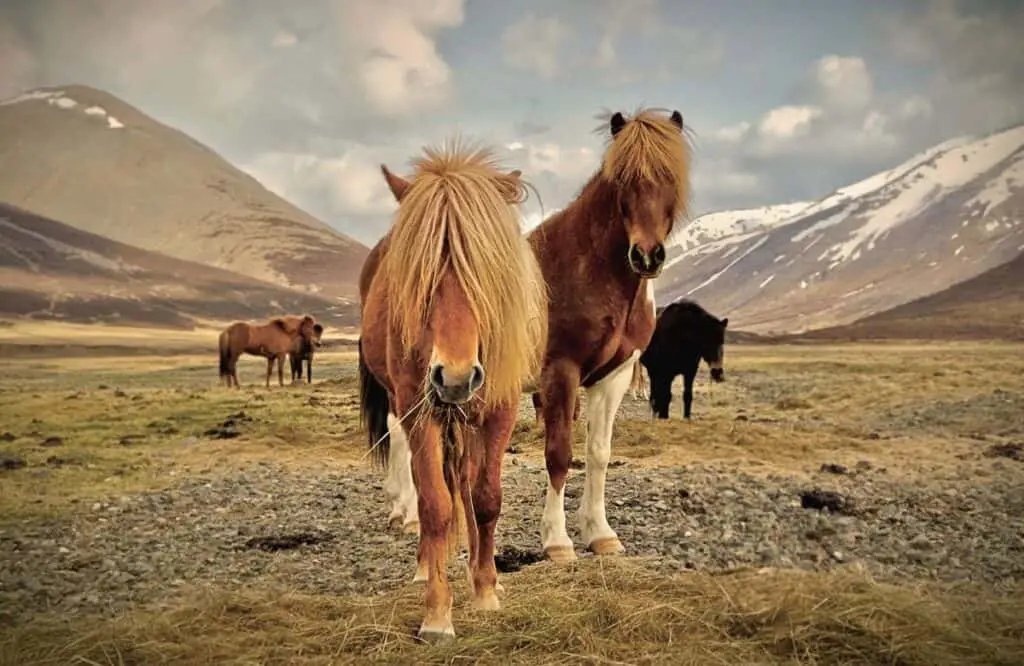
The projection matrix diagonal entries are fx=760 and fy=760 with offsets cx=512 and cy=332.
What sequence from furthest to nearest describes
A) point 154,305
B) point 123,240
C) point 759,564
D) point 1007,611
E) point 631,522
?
point 123,240
point 154,305
point 631,522
point 759,564
point 1007,611

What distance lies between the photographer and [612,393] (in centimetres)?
559

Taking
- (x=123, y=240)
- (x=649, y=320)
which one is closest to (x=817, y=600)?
(x=649, y=320)

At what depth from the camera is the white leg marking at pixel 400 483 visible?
19.8ft

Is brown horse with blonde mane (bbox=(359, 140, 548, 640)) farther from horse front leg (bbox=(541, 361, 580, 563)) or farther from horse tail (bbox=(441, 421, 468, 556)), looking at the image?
horse front leg (bbox=(541, 361, 580, 563))

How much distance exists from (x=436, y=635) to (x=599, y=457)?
98.5 inches

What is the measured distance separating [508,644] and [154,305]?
176 feet

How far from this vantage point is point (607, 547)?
5.20m

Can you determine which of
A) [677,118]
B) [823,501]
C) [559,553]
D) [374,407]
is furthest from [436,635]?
[823,501]

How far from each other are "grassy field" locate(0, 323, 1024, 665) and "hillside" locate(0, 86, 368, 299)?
38.0 metres

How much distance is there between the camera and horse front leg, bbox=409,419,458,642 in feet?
10.6

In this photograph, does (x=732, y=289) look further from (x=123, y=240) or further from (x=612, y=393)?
(x=612, y=393)

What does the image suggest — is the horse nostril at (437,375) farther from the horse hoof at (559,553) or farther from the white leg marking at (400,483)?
the white leg marking at (400,483)

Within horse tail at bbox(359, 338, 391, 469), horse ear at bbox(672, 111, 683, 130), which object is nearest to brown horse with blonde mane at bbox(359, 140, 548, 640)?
horse ear at bbox(672, 111, 683, 130)

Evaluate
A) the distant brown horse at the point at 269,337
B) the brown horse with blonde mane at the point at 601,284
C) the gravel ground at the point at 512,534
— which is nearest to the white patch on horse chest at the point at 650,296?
the brown horse with blonde mane at the point at 601,284
